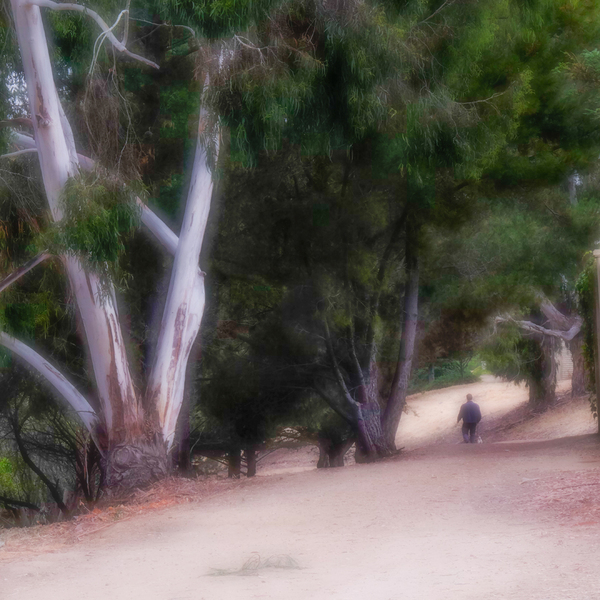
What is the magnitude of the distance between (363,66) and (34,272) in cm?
604

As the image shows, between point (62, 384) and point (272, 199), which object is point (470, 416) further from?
point (62, 384)

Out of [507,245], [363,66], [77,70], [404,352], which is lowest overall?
[404,352]

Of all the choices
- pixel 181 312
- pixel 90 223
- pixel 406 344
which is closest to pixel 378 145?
pixel 406 344

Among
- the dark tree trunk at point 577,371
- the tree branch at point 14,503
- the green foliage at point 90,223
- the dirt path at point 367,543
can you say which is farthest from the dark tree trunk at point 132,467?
the dark tree trunk at point 577,371

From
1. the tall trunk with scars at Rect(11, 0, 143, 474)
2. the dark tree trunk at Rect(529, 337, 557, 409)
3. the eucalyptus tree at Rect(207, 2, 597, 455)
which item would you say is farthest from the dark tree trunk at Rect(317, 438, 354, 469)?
the dark tree trunk at Rect(529, 337, 557, 409)

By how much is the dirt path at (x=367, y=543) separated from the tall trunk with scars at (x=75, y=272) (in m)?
1.73

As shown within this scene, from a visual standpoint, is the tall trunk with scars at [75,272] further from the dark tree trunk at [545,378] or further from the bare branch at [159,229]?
the dark tree trunk at [545,378]

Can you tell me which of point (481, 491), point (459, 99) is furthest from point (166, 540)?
point (459, 99)

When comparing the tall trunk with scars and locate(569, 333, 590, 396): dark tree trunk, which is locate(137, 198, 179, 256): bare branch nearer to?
the tall trunk with scars

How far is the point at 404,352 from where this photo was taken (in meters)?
12.8

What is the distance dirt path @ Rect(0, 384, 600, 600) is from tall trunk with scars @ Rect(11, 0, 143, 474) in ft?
5.67

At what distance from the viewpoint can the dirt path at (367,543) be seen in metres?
4.71

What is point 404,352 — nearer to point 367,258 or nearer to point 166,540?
point 367,258

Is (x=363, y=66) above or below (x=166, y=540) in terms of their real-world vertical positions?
above
